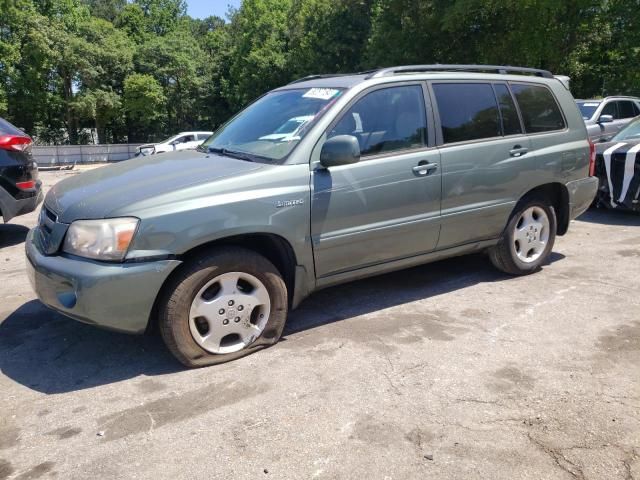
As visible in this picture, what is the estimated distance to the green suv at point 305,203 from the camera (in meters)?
3.32

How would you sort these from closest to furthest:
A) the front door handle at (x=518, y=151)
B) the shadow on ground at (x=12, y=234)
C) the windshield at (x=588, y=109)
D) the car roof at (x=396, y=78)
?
the car roof at (x=396, y=78)
the front door handle at (x=518, y=151)
the shadow on ground at (x=12, y=234)
the windshield at (x=588, y=109)

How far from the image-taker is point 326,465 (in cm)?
263

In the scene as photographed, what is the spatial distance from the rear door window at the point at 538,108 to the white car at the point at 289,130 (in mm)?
2180

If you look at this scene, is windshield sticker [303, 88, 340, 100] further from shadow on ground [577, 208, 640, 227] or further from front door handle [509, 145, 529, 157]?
shadow on ground [577, 208, 640, 227]

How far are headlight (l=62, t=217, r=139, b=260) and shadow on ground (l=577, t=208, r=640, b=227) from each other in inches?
272

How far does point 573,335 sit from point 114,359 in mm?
3241

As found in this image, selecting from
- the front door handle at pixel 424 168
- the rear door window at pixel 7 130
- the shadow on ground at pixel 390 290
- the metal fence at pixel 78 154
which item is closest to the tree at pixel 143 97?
the metal fence at pixel 78 154

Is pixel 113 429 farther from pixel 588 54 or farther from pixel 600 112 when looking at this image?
pixel 588 54

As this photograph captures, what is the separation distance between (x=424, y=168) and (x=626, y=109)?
11.1m

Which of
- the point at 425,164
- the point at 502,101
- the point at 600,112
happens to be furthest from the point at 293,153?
the point at 600,112

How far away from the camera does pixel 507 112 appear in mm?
4973

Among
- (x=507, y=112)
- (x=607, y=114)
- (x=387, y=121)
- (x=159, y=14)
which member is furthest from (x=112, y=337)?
(x=159, y=14)

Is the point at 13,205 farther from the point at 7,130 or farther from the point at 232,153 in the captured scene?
the point at 232,153

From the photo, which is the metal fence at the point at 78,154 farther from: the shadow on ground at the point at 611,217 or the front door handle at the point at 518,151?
the front door handle at the point at 518,151
